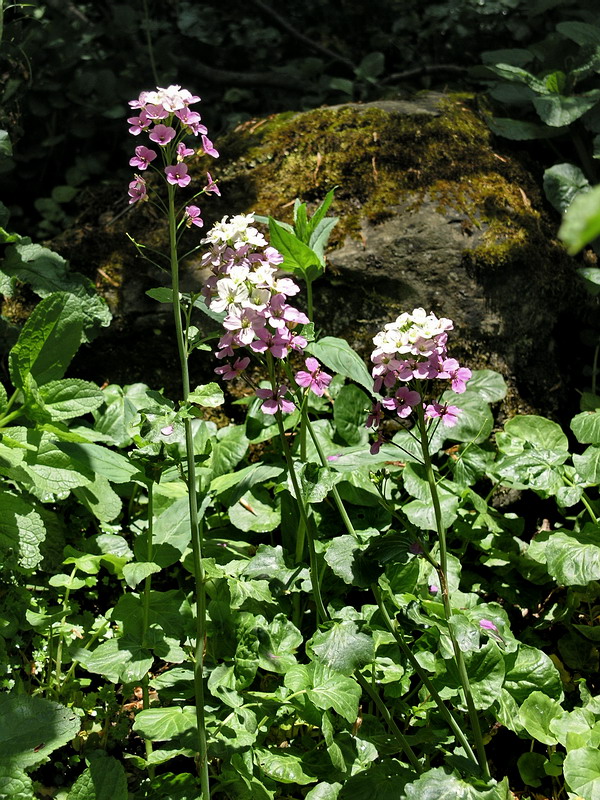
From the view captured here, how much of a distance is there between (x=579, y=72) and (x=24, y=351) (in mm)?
2759

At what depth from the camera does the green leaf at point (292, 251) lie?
210cm

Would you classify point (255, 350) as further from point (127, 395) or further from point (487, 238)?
point (487, 238)

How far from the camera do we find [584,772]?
1.83 meters

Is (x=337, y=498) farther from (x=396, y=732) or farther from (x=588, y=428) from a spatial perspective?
(x=588, y=428)

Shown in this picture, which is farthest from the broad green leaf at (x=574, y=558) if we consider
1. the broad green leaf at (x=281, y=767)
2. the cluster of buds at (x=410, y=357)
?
the broad green leaf at (x=281, y=767)

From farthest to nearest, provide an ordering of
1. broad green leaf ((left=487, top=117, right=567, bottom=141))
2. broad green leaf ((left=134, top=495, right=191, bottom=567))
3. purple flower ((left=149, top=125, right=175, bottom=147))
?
broad green leaf ((left=487, top=117, right=567, bottom=141))
broad green leaf ((left=134, top=495, right=191, bottom=567))
purple flower ((left=149, top=125, right=175, bottom=147))

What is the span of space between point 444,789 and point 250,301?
1.10 m

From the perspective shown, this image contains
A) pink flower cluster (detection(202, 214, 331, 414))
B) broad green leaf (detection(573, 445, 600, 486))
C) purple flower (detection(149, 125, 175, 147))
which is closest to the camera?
pink flower cluster (detection(202, 214, 331, 414))

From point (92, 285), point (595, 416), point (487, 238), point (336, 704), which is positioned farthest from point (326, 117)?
point (336, 704)

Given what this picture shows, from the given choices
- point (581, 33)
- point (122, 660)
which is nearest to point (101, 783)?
point (122, 660)

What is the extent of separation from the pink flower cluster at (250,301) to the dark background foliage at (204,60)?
226 centimetres

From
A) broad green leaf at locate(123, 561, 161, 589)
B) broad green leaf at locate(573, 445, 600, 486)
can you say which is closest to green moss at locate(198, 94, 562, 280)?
broad green leaf at locate(573, 445, 600, 486)

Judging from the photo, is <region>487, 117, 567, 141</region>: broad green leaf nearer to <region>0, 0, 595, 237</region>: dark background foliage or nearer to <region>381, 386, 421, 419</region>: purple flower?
<region>0, 0, 595, 237</region>: dark background foliage

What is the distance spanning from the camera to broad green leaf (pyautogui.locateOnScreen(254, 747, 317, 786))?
1765mm
